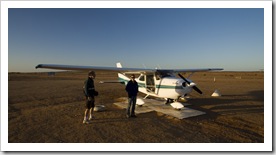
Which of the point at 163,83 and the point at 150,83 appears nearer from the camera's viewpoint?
the point at 163,83

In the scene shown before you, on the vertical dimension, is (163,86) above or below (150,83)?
below

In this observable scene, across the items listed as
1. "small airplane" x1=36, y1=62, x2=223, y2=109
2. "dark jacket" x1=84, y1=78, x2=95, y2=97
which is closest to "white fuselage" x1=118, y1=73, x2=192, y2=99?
"small airplane" x1=36, y1=62, x2=223, y2=109

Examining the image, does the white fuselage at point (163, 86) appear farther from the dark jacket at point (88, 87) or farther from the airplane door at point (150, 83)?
the dark jacket at point (88, 87)

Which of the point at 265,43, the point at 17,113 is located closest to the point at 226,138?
the point at 265,43

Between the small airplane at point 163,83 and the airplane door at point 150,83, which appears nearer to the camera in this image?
the small airplane at point 163,83

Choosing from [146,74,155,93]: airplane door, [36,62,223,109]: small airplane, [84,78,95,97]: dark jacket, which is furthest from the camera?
[146,74,155,93]: airplane door

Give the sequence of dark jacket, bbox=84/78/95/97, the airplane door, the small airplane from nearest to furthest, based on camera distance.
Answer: dark jacket, bbox=84/78/95/97 < the small airplane < the airplane door

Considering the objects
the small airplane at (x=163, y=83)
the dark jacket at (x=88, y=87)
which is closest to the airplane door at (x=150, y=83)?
the small airplane at (x=163, y=83)

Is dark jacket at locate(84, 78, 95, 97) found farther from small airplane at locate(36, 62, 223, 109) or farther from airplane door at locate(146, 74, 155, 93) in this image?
airplane door at locate(146, 74, 155, 93)

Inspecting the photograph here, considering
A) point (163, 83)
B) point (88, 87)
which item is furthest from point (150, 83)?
point (88, 87)

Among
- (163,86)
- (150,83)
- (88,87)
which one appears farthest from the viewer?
(150,83)

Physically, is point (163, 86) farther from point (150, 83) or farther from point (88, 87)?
point (88, 87)

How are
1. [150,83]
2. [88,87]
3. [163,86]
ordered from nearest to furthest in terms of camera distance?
[88,87]
[163,86]
[150,83]

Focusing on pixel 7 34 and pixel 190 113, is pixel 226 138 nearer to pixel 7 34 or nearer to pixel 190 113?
pixel 190 113
